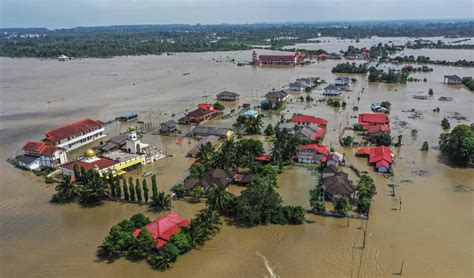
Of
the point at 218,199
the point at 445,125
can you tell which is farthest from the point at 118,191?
the point at 445,125

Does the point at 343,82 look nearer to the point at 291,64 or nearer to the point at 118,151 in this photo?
the point at 291,64

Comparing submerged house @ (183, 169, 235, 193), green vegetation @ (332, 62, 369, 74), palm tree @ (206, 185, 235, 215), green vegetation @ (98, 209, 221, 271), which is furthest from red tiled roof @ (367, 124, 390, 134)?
green vegetation @ (332, 62, 369, 74)

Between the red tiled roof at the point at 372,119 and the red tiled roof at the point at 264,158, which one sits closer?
the red tiled roof at the point at 264,158

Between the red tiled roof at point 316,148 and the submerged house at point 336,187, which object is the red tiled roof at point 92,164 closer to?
the red tiled roof at point 316,148

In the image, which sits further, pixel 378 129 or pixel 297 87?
pixel 297 87

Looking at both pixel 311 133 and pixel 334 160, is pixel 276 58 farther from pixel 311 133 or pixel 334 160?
pixel 334 160

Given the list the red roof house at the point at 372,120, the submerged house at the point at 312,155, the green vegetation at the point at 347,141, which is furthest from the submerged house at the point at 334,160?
the red roof house at the point at 372,120

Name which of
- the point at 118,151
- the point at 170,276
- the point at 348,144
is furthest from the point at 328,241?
the point at 118,151

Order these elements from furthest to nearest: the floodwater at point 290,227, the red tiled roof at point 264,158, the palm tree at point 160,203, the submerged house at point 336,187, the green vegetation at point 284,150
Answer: the red tiled roof at point 264,158, the green vegetation at point 284,150, the submerged house at point 336,187, the palm tree at point 160,203, the floodwater at point 290,227
